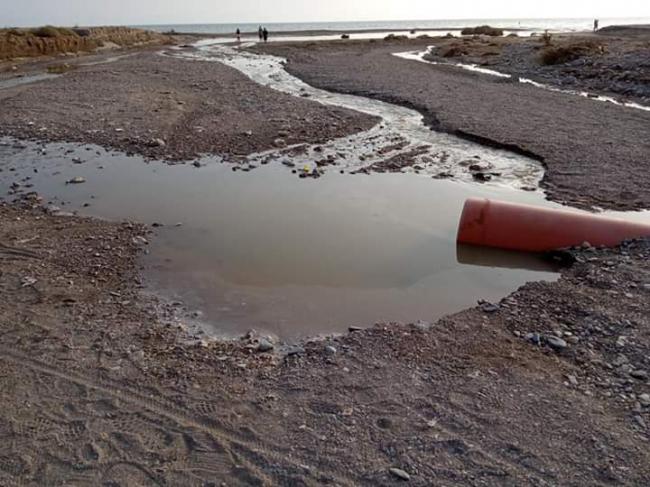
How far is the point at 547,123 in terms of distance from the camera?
13.6 m

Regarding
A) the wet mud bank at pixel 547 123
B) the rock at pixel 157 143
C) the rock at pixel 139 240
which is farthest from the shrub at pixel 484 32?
the rock at pixel 139 240

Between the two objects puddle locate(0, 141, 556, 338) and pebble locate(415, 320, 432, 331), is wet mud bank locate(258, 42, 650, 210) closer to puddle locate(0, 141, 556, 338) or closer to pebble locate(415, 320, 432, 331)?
puddle locate(0, 141, 556, 338)

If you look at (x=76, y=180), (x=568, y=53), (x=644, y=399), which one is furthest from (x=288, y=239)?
(x=568, y=53)

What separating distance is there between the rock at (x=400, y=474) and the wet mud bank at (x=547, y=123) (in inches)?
255

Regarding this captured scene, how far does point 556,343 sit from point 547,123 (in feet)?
34.1

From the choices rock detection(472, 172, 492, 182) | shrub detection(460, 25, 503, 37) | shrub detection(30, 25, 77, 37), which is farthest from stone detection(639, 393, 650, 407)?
shrub detection(460, 25, 503, 37)

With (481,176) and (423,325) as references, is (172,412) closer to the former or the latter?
(423,325)

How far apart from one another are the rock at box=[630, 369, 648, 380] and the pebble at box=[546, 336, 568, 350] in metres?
0.59

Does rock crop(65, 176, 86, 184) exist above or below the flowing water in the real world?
above

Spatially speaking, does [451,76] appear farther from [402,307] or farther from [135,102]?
[402,307]

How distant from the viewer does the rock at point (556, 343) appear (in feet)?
15.8

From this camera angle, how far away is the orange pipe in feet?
22.2

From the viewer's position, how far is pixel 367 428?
12.8ft

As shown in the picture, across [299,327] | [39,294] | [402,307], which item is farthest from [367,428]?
[39,294]
